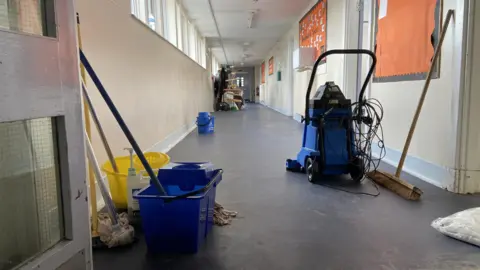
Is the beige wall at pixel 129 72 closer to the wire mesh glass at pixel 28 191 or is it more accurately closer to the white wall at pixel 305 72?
the wire mesh glass at pixel 28 191

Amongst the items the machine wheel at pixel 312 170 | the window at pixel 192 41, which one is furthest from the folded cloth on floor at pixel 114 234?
the window at pixel 192 41

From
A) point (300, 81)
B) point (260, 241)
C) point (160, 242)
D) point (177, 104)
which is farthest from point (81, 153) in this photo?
point (300, 81)

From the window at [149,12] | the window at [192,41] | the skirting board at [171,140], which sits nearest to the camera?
the window at [149,12]

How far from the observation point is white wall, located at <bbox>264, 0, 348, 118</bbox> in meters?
5.39

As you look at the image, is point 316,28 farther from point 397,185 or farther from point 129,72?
point 397,185

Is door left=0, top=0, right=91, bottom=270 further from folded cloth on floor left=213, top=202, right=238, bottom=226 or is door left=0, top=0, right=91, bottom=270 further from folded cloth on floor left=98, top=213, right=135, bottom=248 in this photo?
folded cloth on floor left=213, top=202, right=238, bottom=226

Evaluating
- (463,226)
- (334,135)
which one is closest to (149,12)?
(334,135)

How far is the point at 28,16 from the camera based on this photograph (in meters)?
1.07

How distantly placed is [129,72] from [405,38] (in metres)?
2.68

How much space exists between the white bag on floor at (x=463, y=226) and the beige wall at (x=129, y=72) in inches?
88.7

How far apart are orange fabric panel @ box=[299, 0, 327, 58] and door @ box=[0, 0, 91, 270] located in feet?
19.1

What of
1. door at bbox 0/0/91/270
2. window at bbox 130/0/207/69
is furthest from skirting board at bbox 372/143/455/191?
window at bbox 130/0/207/69

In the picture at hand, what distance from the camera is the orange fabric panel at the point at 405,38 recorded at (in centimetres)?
298

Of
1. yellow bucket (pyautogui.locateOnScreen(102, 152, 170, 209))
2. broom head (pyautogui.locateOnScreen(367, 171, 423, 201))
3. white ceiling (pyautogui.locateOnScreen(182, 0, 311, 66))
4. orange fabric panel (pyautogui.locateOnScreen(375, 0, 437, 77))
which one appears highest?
white ceiling (pyautogui.locateOnScreen(182, 0, 311, 66))
